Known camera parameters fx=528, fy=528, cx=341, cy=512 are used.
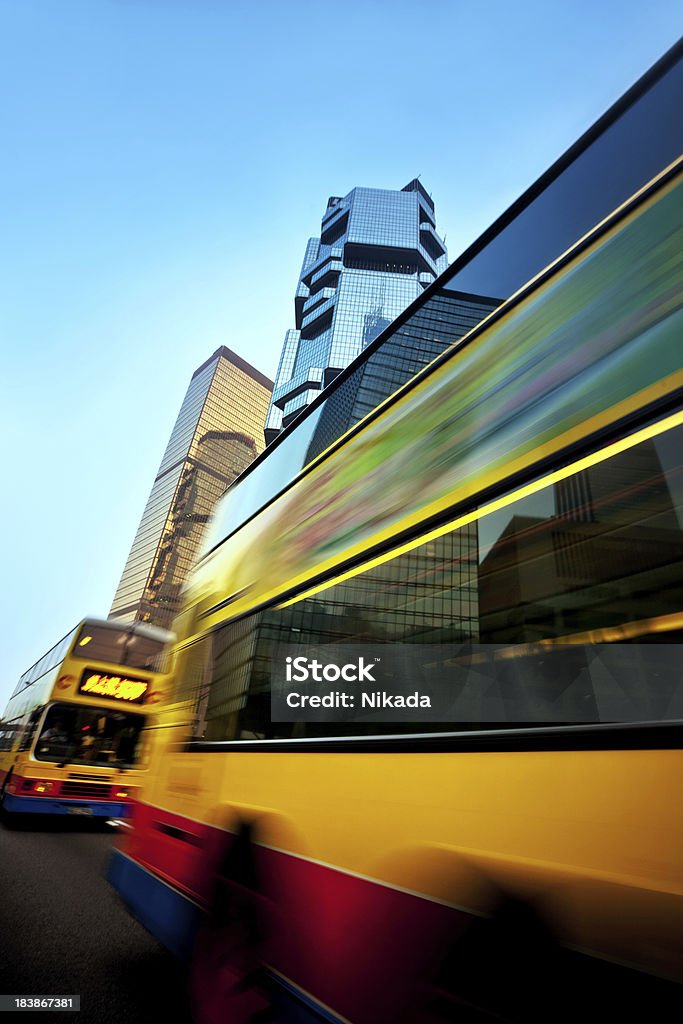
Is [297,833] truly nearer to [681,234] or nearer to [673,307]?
[673,307]

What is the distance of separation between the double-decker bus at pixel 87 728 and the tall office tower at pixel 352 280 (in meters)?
67.6

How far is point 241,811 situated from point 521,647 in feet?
5.07

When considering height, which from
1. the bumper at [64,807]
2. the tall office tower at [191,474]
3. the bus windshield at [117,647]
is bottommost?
the bumper at [64,807]

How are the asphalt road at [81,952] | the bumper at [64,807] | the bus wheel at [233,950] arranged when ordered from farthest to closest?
1. the bumper at [64,807]
2. the asphalt road at [81,952]
3. the bus wheel at [233,950]

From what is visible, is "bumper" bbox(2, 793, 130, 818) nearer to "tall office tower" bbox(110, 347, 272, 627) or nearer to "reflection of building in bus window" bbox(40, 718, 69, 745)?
"reflection of building in bus window" bbox(40, 718, 69, 745)

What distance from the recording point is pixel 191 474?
104562 mm

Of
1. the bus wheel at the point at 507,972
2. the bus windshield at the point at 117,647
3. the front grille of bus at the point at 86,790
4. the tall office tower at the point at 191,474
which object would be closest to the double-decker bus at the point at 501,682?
the bus wheel at the point at 507,972

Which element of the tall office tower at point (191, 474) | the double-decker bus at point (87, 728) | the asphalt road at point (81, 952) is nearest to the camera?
the asphalt road at point (81, 952)

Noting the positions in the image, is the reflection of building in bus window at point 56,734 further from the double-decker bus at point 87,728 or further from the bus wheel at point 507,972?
the bus wheel at point 507,972

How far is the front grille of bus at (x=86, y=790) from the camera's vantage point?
8375 mm

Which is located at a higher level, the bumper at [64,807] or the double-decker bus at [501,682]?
the double-decker bus at [501,682]

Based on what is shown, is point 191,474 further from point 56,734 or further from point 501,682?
point 501,682

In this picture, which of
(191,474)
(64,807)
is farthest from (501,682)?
(191,474)

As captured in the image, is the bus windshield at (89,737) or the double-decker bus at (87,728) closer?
the double-decker bus at (87,728)
